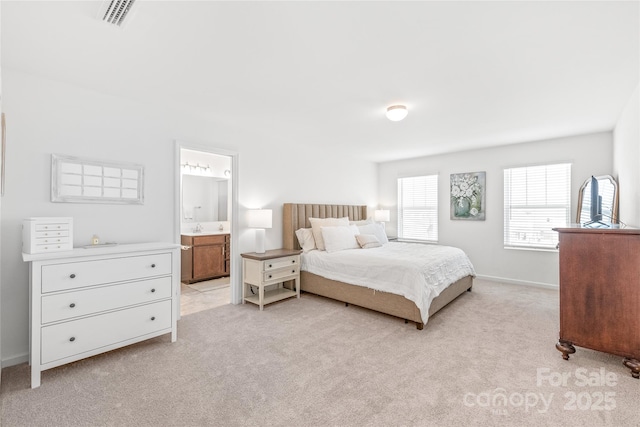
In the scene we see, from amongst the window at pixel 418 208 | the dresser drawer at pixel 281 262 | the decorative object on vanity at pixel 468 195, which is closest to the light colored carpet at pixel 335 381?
the dresser drawer at pixel 281 262

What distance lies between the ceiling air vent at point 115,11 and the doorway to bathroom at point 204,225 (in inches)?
112

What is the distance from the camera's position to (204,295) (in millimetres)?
4375

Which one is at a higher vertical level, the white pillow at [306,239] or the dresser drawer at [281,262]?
the white pillow at [306,239]

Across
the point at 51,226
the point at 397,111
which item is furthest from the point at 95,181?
the point at 397,111

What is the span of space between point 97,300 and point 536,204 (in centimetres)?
593

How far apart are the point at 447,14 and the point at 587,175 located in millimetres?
4214

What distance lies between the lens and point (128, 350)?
2607 millimetres

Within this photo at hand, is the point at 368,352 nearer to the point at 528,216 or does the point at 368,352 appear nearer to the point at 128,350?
the point at 128,350

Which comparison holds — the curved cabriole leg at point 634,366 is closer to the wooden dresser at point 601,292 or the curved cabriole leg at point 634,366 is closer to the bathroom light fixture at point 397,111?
the wooden dresser at point 601,292

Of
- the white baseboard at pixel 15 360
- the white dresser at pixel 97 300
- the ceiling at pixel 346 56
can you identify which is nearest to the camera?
the ceiling at pixel 346 56

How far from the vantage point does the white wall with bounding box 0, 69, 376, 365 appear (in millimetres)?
2408

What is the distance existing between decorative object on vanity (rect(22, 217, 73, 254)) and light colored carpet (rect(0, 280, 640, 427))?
955 mm

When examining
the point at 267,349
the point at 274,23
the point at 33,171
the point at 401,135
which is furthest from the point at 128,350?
the point at 401,135

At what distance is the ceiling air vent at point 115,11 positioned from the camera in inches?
63.9
